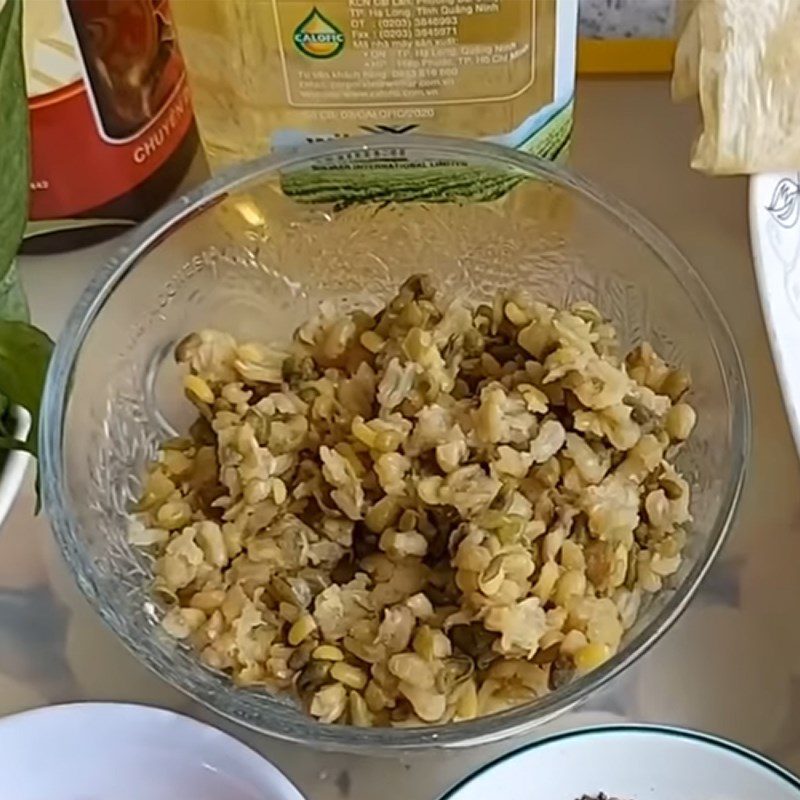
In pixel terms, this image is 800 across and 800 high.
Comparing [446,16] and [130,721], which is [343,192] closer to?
[446,16]

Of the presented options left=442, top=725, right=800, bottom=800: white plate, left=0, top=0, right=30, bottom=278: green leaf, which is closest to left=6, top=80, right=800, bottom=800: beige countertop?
left=442, top=725, right=800, bottom=800: white plate

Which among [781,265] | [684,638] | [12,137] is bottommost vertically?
[684,638]

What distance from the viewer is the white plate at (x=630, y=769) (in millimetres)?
576

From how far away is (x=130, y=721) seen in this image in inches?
23.2

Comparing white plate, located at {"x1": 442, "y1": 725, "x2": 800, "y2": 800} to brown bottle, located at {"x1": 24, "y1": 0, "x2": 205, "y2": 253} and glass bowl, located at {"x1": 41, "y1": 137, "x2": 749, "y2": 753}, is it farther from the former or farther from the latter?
brown bottle, located at {"x1": 24, "y1": 0, "x2": 205, "y2": 253}

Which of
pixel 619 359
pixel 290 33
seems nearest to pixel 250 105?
pixel 290 33

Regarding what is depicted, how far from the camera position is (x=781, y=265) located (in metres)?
0.66

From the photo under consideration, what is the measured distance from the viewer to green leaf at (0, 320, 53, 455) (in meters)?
0.60

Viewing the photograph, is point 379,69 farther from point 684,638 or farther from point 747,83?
point 684,638

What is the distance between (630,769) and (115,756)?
0.19m

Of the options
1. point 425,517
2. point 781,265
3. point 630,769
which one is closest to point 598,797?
point 630,769

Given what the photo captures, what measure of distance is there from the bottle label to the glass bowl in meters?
0.07

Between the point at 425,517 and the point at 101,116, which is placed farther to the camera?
the point at 101,116

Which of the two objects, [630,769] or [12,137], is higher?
[12,137]
